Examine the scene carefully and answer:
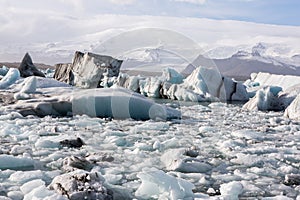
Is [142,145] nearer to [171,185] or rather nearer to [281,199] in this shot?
[171,185]

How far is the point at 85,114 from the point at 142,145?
3.99 meters

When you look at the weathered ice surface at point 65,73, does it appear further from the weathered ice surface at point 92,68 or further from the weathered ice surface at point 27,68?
the weathered ice surface at point 27,68

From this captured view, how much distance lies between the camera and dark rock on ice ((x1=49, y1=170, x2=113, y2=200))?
2811 mm

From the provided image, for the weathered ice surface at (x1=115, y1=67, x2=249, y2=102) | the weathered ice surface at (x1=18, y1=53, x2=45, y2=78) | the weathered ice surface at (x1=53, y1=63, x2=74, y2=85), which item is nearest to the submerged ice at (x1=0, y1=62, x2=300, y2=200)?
the weathered ice surface at (x1=115, y1=67, x2=249, y2=102)

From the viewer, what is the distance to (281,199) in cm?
311

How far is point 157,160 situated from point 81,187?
5.19 ft

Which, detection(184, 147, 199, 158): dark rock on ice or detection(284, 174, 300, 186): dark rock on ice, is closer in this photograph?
detection(284, 174, 300, 186): dark rock on ice

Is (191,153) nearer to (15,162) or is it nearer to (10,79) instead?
(15,162)

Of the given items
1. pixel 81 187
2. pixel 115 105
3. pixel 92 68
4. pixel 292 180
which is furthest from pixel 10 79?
pixel 292 180

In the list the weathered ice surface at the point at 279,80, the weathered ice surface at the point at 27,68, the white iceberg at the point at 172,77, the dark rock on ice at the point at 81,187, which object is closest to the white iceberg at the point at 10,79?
the weathered ice surface at the point at 27,68

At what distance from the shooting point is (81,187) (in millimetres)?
2885

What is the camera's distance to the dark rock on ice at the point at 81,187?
2.81 metres

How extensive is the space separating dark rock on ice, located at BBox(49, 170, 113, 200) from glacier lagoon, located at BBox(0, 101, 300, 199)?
92 millimetres

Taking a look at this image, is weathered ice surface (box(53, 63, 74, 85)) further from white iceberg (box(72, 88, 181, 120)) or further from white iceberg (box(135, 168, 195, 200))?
white iceberg (box(135, 168, 195, 200))
